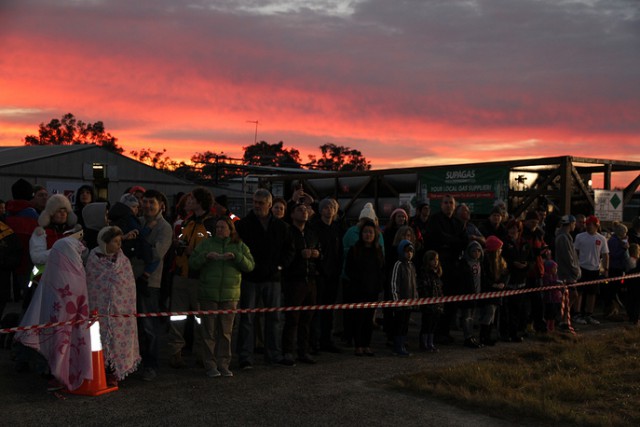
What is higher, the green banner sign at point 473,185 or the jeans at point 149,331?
the green banner sign at point 473,185

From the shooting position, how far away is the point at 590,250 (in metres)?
12.7

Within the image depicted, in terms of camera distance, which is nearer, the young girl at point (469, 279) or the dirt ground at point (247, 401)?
the dirt ground at point (247, 401)

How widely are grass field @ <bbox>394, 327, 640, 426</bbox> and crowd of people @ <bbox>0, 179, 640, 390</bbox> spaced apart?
119cm

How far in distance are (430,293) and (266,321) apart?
2.47m

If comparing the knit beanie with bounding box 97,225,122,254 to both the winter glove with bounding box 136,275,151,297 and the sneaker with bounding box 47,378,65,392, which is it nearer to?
the winter glove with bounding box 136,275,151,297

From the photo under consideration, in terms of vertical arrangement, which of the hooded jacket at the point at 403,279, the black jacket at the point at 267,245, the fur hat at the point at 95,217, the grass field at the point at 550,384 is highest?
the fur hat at the point at 95,217

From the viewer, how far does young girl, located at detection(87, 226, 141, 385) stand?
277 inches

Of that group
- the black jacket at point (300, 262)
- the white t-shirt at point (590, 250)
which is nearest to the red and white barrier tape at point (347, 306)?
the black jacket at point (300, 262)

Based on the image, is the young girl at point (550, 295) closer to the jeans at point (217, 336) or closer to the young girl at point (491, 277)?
the young girl at point (491, 277)

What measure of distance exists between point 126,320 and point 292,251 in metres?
2.19

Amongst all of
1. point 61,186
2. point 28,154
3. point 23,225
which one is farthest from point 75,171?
point 23,225

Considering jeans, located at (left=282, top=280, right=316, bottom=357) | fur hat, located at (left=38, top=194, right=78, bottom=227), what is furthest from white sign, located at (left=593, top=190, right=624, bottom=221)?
fur hat, located at (left=38, top=194, right=78, bottom=227)

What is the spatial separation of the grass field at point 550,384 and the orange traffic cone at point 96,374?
116 inches

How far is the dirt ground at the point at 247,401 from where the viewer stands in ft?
19.7
